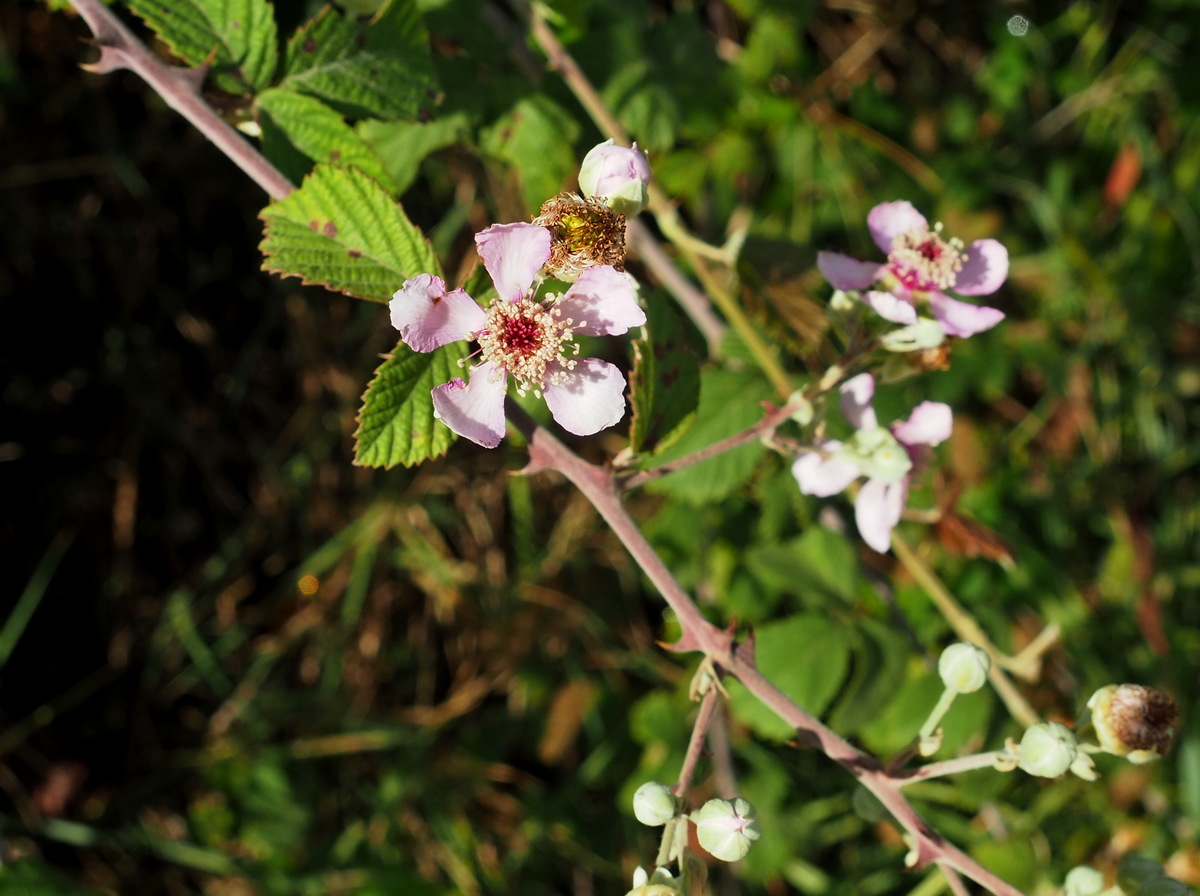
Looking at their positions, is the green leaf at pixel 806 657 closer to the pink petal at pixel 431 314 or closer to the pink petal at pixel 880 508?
the pink petal at pixel 880 508

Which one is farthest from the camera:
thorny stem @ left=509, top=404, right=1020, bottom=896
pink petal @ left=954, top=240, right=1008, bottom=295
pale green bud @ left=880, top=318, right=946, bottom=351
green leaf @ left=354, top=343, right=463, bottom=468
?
pink petal @ left=954, top=240, right=1008, bottom=295

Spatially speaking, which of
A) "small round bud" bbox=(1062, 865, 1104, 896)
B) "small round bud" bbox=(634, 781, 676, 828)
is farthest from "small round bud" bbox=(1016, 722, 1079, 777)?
"small round bud" bbox=(634, 781, 676, 828)

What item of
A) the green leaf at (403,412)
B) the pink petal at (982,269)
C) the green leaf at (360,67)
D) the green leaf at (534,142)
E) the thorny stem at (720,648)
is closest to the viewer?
the green leaf at (403,412)

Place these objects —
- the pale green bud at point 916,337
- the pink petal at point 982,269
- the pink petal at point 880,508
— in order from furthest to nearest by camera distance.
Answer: the pink petal at point 982,269 → the pink petal at point 880,508 → the pale green bud at point 916,337

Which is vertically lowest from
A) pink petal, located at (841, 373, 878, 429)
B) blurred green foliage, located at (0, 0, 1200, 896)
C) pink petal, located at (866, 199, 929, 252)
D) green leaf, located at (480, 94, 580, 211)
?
blurred green foliage, located at (0, 0, 1200, 896)

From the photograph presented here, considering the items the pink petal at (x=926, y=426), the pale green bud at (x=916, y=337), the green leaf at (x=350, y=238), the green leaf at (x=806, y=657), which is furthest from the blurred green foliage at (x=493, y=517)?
the green leaf at (x=350, y=238)

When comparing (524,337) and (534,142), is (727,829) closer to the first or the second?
(524,337)

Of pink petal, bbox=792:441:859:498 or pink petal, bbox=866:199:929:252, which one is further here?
pink petal, bbox=866:199:929:252

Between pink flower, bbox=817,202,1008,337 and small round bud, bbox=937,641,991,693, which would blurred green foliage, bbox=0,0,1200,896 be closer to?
pink flower, bbox=817,202,1008,337
